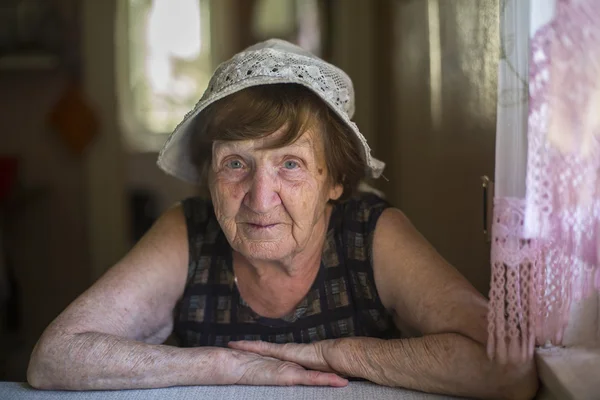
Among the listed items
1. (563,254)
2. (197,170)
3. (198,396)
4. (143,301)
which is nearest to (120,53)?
(197,170)

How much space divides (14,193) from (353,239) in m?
2.94

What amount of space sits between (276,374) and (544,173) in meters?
0.61

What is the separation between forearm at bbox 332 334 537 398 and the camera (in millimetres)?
1133

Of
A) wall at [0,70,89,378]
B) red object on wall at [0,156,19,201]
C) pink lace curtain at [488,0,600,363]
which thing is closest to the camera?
pink lace curtain at [488,0,600,363]

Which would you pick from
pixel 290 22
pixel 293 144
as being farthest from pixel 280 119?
pixel 290 22

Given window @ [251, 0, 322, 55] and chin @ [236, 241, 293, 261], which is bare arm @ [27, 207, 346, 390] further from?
window @ [251, 0, 322, 55]

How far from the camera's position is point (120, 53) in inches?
163

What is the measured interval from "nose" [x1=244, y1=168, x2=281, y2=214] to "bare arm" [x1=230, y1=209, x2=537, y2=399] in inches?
10.2

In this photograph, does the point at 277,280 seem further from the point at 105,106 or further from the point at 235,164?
the point at 105,106

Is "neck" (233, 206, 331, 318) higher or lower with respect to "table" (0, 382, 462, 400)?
higher

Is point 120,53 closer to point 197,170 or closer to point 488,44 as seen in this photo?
point 197,170

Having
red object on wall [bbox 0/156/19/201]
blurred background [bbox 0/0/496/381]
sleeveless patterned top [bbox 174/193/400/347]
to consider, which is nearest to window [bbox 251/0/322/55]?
blurred background [bbox 0/0/496/381]

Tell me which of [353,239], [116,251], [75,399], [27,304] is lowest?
[27,304]

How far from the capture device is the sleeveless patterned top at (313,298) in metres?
1.49
